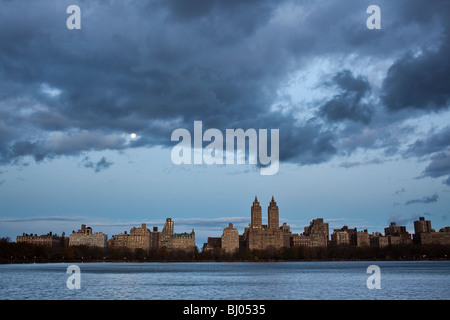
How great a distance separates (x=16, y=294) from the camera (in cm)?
5547
